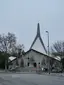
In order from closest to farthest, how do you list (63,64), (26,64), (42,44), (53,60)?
(63,64) < (53,60) < (26,64) < (42,44)

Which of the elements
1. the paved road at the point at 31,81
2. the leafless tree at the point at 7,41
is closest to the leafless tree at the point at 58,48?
the leafless tree at the point at 7,41

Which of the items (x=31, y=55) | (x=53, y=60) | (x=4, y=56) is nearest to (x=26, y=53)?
(x=31, y=55)

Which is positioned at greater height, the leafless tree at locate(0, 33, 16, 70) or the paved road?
the leafless tree at locate(0, 33, 16, 70)

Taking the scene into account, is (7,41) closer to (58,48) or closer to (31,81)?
(58,48)

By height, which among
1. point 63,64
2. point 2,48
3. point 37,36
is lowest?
point 63,64

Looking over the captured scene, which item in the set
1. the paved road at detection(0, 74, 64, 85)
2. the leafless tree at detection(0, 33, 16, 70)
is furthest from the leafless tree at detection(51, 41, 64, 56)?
the paved road at detection(0, 74, 64, 85)

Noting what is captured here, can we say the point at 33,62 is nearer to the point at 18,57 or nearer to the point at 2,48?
the point at 18,57

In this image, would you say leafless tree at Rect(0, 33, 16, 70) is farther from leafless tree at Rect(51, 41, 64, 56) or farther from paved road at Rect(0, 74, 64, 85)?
paved road at Rect(0, 74, 64, 85)

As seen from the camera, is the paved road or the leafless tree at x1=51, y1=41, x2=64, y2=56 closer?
the paved road

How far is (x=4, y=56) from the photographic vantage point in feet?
311

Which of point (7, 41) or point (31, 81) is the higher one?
point (7, 41)

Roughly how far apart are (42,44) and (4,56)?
62222mm

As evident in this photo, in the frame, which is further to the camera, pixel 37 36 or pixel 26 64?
pixel 37 36

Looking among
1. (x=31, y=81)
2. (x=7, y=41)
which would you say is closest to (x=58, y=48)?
(x=7, y=41)
